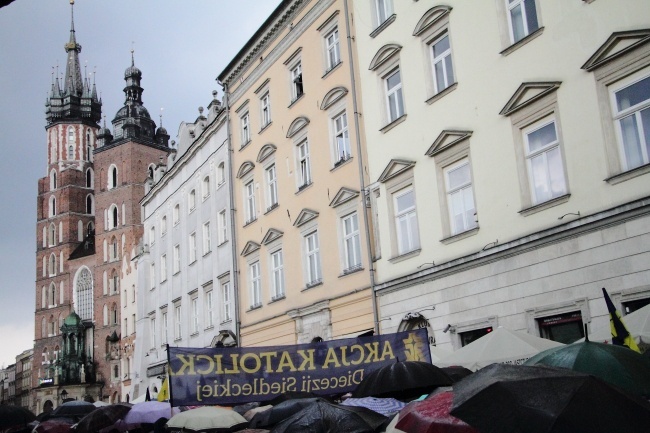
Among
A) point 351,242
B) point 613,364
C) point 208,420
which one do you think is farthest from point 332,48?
point 613,364

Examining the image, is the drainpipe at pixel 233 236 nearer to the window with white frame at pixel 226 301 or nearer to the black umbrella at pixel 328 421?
the window with white frame at pixel 226 301

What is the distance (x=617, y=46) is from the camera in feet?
46.6

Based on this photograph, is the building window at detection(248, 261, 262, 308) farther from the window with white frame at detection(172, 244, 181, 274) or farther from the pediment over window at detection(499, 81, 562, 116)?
the pediment over window at detection(499, 81, 562, 116)

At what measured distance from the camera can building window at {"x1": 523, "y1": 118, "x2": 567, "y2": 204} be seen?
15.6 m

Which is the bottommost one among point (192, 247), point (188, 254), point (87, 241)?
point (188, 254)

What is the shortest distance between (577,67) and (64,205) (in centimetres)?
8910

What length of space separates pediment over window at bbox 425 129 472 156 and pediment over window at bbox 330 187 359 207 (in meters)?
3.85

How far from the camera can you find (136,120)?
278 ft

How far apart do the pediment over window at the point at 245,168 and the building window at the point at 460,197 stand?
12.7 m

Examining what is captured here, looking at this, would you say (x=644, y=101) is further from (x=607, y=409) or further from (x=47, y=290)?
(x=47, y=290)

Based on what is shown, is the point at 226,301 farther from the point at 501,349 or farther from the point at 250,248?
the point at 501,349

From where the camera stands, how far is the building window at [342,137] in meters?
23.4

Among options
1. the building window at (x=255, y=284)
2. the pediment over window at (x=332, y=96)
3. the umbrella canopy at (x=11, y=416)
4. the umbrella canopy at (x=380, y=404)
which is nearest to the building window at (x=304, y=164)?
the pediment over window at (x=332, y=96)

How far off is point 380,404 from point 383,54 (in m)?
12.4
